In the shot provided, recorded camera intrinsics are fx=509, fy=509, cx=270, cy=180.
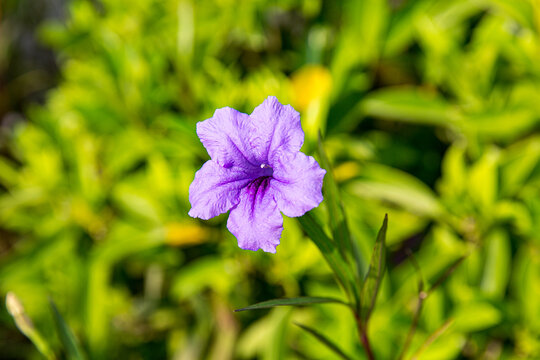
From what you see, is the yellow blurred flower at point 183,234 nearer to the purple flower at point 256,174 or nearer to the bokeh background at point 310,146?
the bokeh background at point 310,146

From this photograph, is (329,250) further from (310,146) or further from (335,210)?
(310,146)

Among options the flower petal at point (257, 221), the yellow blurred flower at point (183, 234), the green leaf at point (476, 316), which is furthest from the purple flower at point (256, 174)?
the yellow blurred flower at point (183, 234)

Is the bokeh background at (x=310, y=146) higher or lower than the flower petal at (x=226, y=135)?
higher

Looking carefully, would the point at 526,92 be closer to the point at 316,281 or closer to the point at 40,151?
the point at 316,281

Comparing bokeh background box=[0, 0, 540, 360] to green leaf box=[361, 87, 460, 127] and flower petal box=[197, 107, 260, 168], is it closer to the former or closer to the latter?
green leaf box=[361, 87, 460, 127]

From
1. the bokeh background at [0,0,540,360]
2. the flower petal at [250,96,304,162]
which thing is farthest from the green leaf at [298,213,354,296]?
the bokeh background at [0,0,540,360]
